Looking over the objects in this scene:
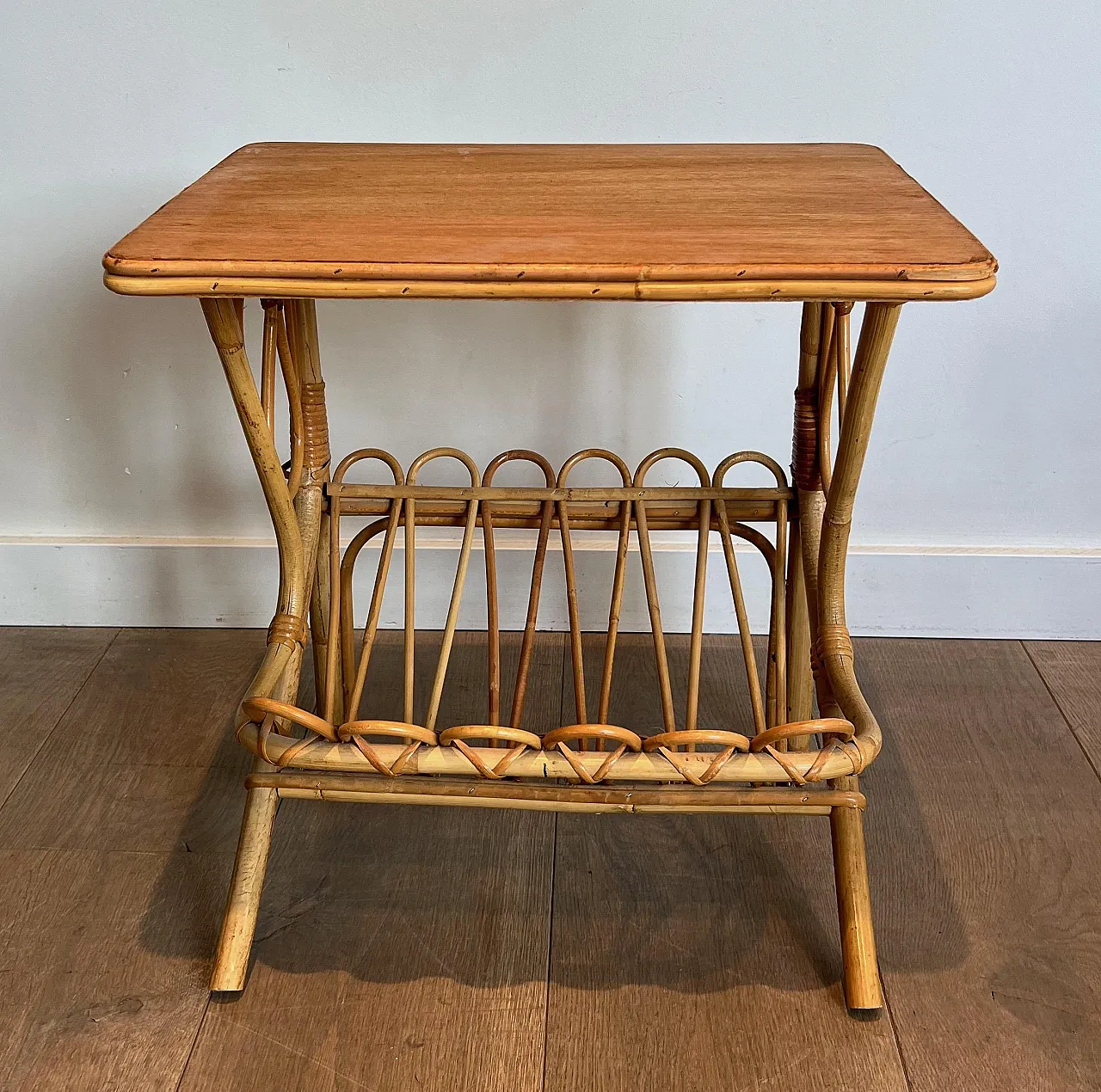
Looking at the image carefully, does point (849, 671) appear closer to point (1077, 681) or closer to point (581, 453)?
point (581, 453)

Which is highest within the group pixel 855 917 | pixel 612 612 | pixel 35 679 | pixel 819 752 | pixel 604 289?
pixel 604 289

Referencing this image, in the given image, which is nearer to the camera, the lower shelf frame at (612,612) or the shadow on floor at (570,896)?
the lower shelf frame at (612,612)

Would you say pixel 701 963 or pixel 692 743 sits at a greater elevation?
pixel 692 743

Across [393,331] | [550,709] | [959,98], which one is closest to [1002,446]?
[959,98]

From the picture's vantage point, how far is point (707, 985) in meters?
1.27

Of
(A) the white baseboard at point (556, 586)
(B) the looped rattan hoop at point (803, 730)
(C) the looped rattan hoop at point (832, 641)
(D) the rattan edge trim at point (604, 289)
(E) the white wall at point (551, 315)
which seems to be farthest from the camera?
(A) the white baseboard at point (556, 586)

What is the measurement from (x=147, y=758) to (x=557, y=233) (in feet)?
3.26

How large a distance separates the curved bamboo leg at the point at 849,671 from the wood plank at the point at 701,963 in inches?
2.1

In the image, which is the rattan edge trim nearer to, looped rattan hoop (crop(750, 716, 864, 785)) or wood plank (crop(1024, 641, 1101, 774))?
looped rattan hoop (crop(750, 716, 864, 785))

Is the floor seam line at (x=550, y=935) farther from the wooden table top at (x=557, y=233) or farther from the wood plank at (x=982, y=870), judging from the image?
the wooden table top at (x=557, y=233)

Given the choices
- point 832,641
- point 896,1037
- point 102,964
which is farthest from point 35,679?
point 896,1037

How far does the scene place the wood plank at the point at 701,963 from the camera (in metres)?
1.18

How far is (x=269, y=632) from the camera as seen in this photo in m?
1.30

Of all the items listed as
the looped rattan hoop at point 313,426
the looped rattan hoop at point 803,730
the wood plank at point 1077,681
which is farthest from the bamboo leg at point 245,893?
the wood plank at point 1077,681
